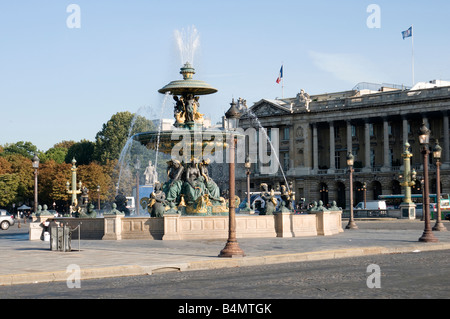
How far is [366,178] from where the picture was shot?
10525cm

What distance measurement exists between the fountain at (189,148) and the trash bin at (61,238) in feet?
24.8

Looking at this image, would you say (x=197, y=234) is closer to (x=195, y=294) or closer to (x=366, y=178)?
(x=195, y=294)

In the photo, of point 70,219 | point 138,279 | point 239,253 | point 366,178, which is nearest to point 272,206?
point 70,219

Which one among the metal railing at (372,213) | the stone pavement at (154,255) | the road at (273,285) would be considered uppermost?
the metal railing at (372,213)

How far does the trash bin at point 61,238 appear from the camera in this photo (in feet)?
74.2

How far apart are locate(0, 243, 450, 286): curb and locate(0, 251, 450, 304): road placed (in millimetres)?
528

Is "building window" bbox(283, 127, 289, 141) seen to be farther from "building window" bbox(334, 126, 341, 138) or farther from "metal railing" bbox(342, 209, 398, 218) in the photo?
"metal railing" bbox(342, 209, 398, 218)

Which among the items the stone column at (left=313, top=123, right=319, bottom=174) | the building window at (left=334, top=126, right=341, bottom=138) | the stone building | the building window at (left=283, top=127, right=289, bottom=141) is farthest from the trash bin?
the building window at (left=283, top=127, right=289, bottom=141)

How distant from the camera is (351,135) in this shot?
4345 inches

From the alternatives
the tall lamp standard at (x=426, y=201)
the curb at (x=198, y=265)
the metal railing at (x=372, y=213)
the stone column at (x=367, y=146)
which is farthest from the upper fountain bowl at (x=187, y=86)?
the stone column at (x=367, y=146)

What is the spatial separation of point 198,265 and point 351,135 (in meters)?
94.0

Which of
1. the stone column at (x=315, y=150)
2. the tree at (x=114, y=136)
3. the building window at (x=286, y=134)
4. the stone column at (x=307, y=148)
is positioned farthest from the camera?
the building window at (x=286, y=134)
